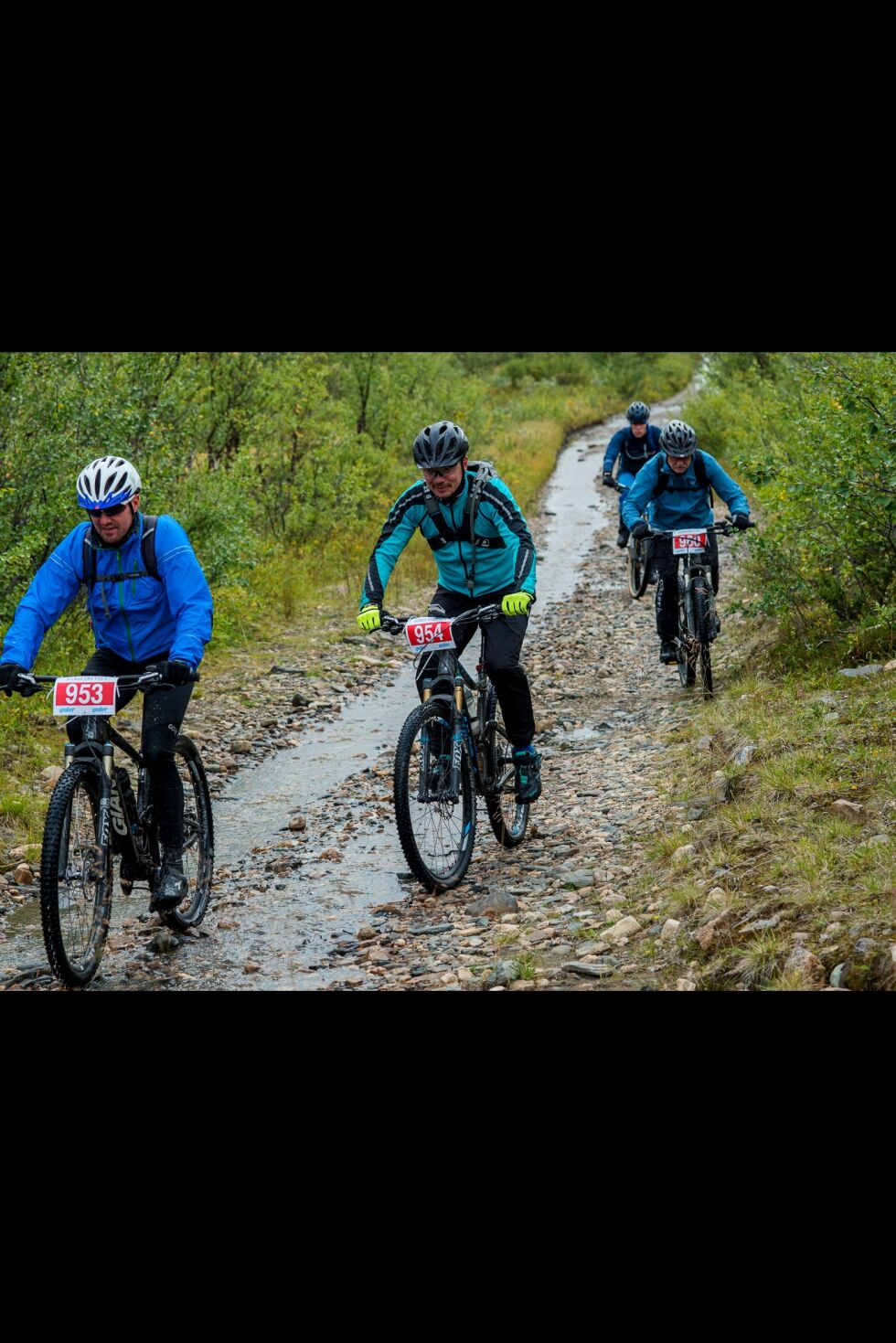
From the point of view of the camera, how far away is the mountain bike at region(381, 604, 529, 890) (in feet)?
22.0

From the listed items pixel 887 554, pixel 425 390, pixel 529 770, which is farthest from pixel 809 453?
pixel 425 390

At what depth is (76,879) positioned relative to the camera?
221 inches

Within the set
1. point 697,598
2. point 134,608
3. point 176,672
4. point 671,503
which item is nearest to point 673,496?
point 671,503

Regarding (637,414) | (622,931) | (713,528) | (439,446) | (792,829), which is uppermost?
(637,414)

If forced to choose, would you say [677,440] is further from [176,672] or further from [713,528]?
[176,672]

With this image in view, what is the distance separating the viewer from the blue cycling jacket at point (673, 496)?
11.0m

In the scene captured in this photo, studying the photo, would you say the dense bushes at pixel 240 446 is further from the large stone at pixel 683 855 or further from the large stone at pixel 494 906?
the large stone at pixel 683 855

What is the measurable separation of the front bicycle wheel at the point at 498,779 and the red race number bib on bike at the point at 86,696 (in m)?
2.44

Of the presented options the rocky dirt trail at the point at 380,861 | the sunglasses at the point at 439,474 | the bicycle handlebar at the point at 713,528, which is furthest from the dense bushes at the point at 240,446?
the bicycle handlebar at the point at 713,528

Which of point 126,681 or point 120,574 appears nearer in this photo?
point 126,681

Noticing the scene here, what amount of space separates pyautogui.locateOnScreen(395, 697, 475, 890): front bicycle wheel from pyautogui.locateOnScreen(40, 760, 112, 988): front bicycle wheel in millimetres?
1507

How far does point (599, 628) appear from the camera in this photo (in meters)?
15.2

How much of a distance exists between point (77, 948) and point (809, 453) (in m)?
6.57

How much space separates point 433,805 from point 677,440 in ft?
16.7
